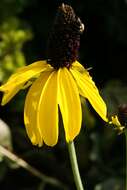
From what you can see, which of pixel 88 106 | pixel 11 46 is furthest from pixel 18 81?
pixel 88 106

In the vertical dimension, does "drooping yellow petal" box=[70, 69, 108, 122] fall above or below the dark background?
above

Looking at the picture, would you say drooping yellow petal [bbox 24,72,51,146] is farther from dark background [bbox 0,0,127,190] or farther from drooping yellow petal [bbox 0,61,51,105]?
dark background [bbox 0,0,127,190]

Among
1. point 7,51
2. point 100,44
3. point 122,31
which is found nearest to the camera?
point 7,51

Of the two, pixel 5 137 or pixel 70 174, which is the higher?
pixel 5 137

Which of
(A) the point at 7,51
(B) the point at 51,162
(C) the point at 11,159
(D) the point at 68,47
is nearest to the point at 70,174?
(B) the point at 51,162

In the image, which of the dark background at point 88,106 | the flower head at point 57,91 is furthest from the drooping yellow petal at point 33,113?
the dark background at point 88,106

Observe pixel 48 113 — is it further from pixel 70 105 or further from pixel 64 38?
pixel 64 38

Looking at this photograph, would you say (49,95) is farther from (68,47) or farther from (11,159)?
(11,159)

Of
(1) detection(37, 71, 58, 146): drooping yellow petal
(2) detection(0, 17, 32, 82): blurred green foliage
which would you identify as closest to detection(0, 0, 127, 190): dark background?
(2) detection(0, 17, 32, 82): blurred green foliage
